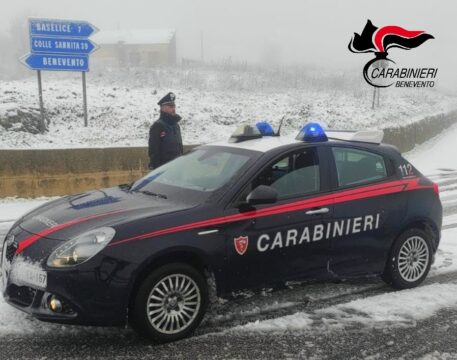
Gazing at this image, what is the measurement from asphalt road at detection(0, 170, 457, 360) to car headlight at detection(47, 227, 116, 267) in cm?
69

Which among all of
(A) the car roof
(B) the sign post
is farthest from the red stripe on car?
(B) the sign post

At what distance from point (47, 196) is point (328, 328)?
7.59 metres

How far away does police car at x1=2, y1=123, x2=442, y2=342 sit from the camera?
3.71 metres

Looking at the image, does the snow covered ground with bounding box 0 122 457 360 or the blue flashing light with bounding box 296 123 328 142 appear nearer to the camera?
the snow covered ground with bounding box 0 122 457 360

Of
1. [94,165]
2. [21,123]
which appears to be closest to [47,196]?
[94,165]

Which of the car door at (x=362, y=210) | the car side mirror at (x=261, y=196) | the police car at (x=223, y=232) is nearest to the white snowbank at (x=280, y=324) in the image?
the police car at (x=223, y=232)

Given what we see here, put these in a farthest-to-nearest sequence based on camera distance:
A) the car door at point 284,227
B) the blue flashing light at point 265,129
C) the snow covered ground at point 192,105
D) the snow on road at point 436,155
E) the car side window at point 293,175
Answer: the snow on road at point 436,155
the snow covered ground at point 192,105
the blue flashing light at point 265,129
the car side window at point 293,175
the car door at point 284,227

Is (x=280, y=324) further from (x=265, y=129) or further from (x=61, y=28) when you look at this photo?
(x=61, y=28)

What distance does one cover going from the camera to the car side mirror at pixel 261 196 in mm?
4242

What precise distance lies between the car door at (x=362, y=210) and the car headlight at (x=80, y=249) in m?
2.06

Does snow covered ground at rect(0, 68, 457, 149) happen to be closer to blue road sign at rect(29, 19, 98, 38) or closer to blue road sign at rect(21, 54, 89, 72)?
blue road sign at rect(21, 54, 89, 72)

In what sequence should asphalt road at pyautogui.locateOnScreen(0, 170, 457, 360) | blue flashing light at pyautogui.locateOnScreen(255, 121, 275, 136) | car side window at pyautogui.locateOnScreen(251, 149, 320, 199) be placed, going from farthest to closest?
blue flashing light at pyautogui.locateOnScreen(255, 121, 275, 136), car side window at pyautogui.locateOnScreen(251, 149, 320, 199), asphalt road at pyautogui.locateOnScreen(0, 170, 457, 360)

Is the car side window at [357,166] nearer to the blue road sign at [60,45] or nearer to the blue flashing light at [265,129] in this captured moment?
the blue flashing light at [265,129]


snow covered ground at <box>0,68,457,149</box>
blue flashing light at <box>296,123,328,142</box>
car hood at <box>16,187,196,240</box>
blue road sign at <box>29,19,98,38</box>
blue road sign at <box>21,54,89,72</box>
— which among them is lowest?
car hood at <box>16,187,196,240</box>
